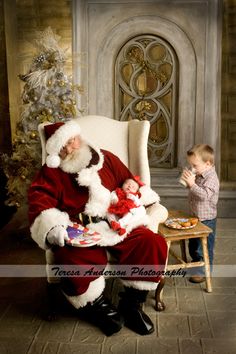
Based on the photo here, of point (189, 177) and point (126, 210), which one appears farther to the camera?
point (189, 177)

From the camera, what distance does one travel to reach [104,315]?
2.91 metres

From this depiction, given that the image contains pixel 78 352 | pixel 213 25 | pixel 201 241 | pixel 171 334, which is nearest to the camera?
pixel 78 352

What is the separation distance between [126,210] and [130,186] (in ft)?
0.79

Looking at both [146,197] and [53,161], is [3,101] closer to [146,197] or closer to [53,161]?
[53,161]

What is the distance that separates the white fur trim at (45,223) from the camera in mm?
2904

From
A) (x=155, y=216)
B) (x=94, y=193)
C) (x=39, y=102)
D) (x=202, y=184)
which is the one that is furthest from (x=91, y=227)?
(x=39, y=102)

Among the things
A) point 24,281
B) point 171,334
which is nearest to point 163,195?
point 24,281

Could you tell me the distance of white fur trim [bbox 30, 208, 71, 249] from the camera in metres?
2.90

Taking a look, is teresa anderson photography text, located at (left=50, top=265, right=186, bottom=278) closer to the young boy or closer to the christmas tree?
the young boy

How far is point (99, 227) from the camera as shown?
10.2 feet

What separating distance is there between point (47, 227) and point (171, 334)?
3.34 feet

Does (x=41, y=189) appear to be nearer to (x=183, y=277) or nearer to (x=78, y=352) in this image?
(x=78, y=352)

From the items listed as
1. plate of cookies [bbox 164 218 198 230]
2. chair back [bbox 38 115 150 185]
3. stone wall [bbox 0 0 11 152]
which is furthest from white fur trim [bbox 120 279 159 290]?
stone wall [bbox 0 0 11 152]

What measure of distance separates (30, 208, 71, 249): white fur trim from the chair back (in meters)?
0.82
